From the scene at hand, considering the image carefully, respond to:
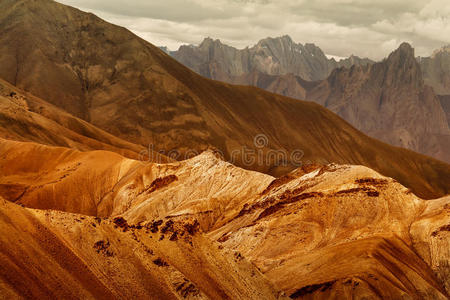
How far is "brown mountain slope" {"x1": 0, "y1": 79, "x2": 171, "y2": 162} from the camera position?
135500mm

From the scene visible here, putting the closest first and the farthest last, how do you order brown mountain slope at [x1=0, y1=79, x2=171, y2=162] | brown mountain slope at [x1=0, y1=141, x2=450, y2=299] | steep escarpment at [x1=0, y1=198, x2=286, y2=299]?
steep escarpment at [x1=0, y1=198, x2=286, y2=299] → brown mountain slope at [x1=0, y1=141, x2=450, y2=299] → brown mountain slope at [x1=0, y1=79, x2=171, y2=162]

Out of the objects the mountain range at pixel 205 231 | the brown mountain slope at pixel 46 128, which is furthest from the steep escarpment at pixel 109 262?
the brown mountain slope at pixel 46 128

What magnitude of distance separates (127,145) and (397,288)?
398 feet

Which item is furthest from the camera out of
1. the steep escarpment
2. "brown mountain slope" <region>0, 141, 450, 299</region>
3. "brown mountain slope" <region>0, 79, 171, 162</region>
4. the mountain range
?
"brown mountain slope" <region>0, 79, 171, 162</region>

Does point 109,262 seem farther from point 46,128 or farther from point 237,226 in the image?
point 46,128

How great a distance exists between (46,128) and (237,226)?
3113 inches

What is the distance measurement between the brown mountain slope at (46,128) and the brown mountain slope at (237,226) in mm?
26666

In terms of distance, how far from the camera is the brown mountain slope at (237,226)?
43.5 meters

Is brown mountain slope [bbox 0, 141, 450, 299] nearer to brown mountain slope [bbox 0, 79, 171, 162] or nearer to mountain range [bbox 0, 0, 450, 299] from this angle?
mountain range [bbox 0, 0, 450, 299]

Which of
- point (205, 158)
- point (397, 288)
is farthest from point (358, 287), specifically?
point (205, 158)

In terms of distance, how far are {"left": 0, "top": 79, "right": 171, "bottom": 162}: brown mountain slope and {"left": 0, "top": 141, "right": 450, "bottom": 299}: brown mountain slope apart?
87.5 ft

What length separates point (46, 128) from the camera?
142 metres

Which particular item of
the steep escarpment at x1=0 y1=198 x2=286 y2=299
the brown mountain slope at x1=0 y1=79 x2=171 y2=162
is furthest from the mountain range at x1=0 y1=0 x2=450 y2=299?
the brown mountain slope at x1=0 y1=79 x2=171 y2=162

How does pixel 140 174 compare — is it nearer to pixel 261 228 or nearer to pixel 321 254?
pixel 261 228
